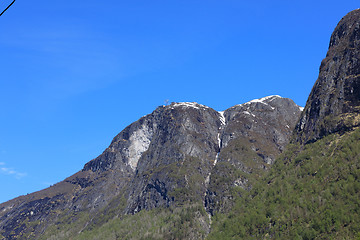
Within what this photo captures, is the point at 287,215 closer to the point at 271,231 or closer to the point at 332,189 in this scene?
the point at 271,231

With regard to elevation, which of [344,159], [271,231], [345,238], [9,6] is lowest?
[345,238]

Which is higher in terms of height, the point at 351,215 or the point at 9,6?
the point at 9,6

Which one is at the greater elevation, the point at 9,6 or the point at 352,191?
Result: the point at 9,6

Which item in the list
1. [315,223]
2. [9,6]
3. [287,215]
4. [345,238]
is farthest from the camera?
[287,215]

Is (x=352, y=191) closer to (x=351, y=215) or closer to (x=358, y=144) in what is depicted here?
(x=351, y=215)

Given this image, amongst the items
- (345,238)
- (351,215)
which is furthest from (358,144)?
(345,238)

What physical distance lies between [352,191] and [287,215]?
120 feet

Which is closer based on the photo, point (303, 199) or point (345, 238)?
point (345, 238)

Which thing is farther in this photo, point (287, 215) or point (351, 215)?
point (287, 215)

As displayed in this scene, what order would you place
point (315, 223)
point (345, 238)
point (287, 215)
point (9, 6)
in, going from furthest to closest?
→ point (287, 215), point (315, 223), point (345, 238), point (9, 6)

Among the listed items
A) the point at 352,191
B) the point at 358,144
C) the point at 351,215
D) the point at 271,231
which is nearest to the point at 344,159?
the point at 358,144

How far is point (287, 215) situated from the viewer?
196375 mm

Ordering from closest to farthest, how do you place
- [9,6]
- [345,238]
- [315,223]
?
1. [9,6]
2. [345,238]
3. [315,223]

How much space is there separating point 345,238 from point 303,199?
4177 centimetres
